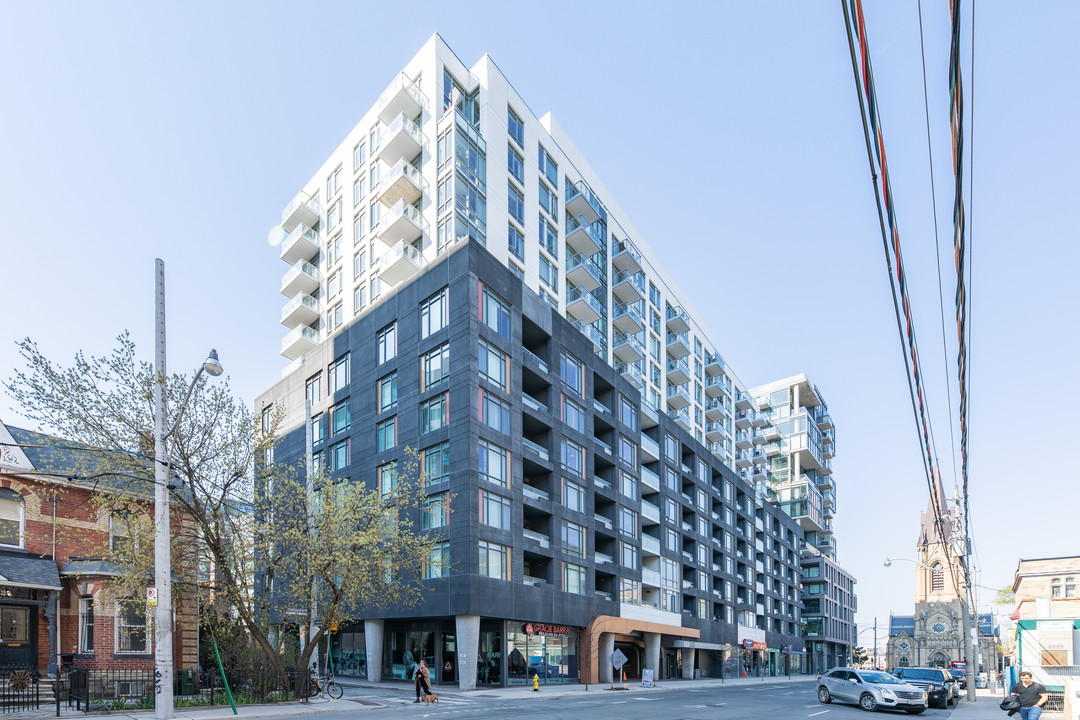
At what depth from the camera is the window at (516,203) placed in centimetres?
4806

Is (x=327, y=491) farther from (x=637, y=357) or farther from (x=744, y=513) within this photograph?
(x=744, y=513)

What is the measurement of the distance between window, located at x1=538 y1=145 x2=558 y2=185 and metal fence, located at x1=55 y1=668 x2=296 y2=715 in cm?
3662

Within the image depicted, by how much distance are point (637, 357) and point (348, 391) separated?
2480 centimetres

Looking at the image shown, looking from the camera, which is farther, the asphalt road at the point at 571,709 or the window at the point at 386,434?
the window at the point at 386,434

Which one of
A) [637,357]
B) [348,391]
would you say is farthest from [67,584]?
[637,357]

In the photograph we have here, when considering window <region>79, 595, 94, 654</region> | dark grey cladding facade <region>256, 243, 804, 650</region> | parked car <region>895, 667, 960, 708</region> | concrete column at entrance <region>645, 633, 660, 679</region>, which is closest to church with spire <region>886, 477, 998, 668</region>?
dark grey cladding facade <region>256, 243, 804, 650</region>

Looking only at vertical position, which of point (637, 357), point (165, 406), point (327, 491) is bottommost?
point (327, 491)

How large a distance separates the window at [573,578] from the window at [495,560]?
654cm

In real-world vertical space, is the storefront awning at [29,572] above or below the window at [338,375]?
below

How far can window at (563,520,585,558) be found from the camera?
4466 cm

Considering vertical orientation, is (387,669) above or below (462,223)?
below

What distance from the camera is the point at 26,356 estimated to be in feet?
65.9

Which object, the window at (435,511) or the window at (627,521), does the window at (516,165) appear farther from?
the window at (627,521)

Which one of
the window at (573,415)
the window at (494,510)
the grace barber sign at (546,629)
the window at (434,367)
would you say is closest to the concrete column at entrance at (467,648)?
the window at (494,510)
